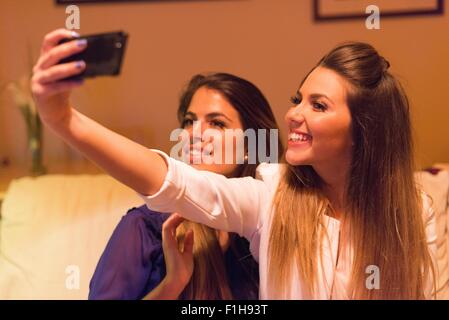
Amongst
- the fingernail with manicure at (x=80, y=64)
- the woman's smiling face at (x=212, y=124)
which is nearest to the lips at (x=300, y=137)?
the woman's smiling face at (x=212, y=124)

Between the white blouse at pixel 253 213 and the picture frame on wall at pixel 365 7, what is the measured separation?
316mm

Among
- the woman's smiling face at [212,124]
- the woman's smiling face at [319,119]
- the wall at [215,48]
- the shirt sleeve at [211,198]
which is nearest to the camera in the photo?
the shirt sleeve at [211,198]

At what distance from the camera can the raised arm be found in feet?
1.85

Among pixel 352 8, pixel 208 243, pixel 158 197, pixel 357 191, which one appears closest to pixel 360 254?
pixel 357 191

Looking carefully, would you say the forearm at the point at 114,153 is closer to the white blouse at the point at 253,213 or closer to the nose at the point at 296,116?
the white blouse at the point at 253,213

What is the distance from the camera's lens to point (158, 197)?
0.65 m

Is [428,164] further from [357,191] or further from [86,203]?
[86,203]

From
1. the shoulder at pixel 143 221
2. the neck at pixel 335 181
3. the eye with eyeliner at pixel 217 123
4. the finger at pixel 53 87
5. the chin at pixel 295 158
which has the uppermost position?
the finger at pixel 53 87

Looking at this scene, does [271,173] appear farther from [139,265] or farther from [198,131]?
[139,265]

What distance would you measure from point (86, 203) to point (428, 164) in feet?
2.31

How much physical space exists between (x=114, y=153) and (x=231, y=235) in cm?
35

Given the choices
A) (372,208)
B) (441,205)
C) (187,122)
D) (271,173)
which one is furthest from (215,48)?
(441,205)

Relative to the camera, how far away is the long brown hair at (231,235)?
86 centimetres

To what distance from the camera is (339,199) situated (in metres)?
0.85
